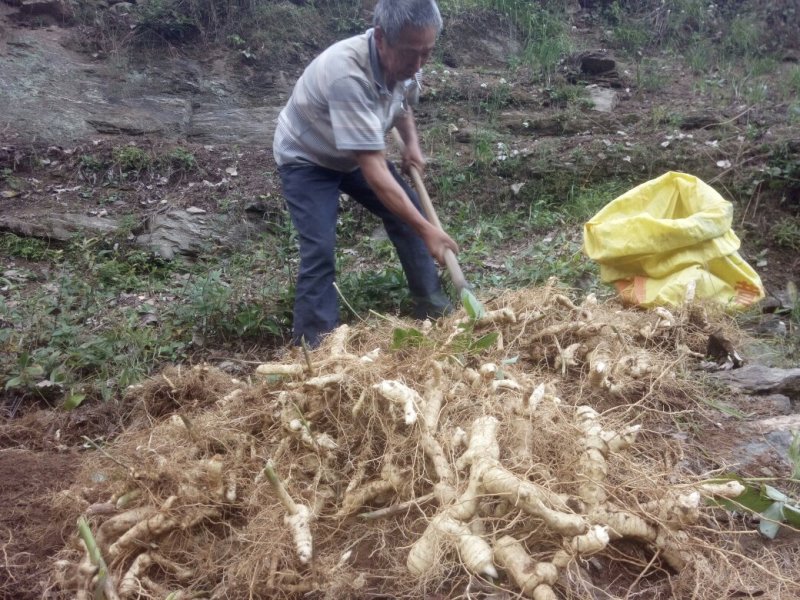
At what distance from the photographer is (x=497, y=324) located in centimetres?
252

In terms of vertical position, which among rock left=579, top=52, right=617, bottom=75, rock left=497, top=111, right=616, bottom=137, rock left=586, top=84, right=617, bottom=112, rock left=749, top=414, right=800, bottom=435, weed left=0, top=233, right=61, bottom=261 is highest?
rock left=749, top=414, right=800, bottom=435

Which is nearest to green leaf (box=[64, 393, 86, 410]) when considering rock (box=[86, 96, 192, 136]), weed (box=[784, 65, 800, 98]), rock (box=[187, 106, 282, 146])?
rock (box=[187, 106, 282, 146])

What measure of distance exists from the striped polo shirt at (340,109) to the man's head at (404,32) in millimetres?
85

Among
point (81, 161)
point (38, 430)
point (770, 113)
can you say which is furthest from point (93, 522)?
point (770, 113)

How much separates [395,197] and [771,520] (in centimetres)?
179

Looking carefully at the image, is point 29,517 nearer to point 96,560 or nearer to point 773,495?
point 96,560

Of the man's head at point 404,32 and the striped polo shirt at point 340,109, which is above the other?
the man's head at point 404,32

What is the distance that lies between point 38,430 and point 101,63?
17.0ft

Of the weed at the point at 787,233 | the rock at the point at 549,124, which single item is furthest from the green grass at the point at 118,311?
the weed at the point at 787,233

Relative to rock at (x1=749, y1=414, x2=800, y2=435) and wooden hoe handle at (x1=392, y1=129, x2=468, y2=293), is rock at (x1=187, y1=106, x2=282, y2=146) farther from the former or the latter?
rock at (x1=749, y1=414, x2=800, y2=435)

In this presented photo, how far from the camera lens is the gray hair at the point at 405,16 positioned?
2594 mm

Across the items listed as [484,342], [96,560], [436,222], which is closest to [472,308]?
[484,342]

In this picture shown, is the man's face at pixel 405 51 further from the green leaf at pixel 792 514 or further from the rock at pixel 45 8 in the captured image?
the rock at pixel 45 8

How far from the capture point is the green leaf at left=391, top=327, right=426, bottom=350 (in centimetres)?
217
